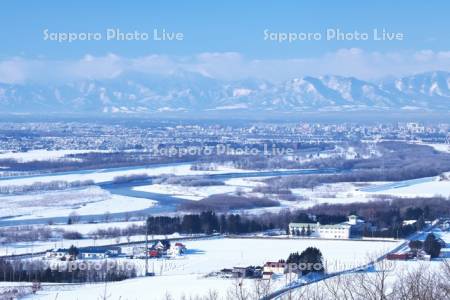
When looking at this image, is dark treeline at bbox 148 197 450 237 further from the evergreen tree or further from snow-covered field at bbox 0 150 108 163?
snow-covered field at bbox 0 150 108 163

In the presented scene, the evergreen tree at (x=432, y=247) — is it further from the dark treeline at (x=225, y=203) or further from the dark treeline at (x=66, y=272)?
the dark treeline at (x=225, y=203)

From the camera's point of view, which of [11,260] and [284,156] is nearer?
[11,260]

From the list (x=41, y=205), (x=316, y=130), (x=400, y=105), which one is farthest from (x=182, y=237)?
(x=400, y=105)

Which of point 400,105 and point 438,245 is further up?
point 400,105

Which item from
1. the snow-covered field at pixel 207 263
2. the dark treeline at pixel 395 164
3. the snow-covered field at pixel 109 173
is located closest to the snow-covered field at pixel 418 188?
the dark treeline at pixel 395 164

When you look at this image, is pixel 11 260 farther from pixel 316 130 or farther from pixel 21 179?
pixel 316 130

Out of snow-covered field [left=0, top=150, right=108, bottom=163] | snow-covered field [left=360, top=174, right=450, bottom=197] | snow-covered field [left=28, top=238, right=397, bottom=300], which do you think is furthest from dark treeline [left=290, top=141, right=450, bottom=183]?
snow-covered field [left=28, top=238, right=397, bottom=300]

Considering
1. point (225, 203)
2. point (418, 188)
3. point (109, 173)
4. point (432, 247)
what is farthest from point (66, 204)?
point (432, 247)
